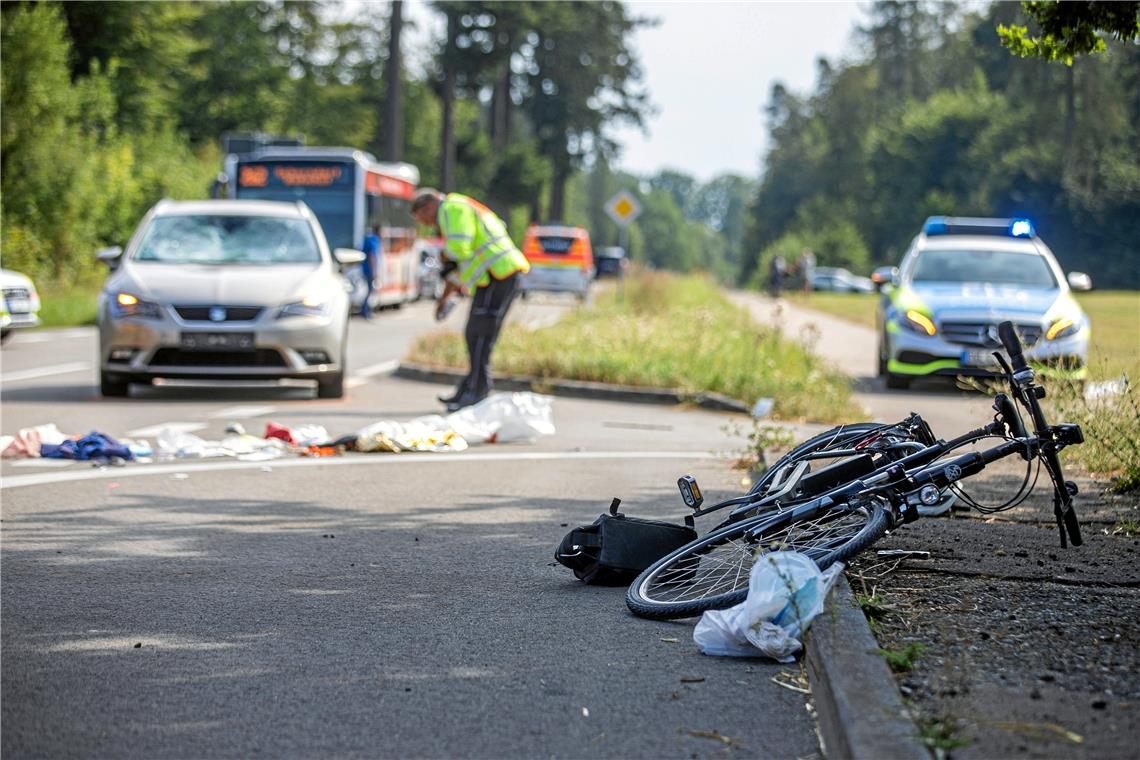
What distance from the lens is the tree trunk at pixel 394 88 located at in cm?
4541

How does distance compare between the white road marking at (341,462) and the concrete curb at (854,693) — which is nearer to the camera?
the concrete curb at (854,693)

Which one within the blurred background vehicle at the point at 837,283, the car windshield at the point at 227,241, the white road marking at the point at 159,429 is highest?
the car windshield at the point at 227,241

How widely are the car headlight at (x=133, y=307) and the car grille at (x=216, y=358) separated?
35 centimetres

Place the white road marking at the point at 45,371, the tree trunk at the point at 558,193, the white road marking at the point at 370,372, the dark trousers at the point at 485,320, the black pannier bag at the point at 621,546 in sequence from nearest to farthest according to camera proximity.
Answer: the black pannier bag at the point at 621,546
the dark trousers at the point at 485,320
the white road marking at the point at 45,371
the white road marking at the point at 370,372
the tree trunk at the point at 558,193

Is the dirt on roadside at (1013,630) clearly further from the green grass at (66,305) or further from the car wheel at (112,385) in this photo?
the green grass at (66,305)

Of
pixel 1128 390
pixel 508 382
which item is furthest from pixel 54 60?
pixel 1128 390

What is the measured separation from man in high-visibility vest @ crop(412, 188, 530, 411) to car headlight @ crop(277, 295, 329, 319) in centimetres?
132

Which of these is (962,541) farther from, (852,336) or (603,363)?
(852,336)

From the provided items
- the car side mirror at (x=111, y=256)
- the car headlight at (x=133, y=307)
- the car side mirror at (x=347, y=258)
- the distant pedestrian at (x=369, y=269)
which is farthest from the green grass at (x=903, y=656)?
the distant pedestrian at (x=369, y=269)

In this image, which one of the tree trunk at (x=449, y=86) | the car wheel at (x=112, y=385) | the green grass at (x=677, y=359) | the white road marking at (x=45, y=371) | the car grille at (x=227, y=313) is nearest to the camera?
the car grille at (x=227, y=313)

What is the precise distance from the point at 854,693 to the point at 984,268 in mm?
14754

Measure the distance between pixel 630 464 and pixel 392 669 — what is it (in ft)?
18.8

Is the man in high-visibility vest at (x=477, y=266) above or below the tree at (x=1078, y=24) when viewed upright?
below

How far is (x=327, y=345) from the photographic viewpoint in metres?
14.8
